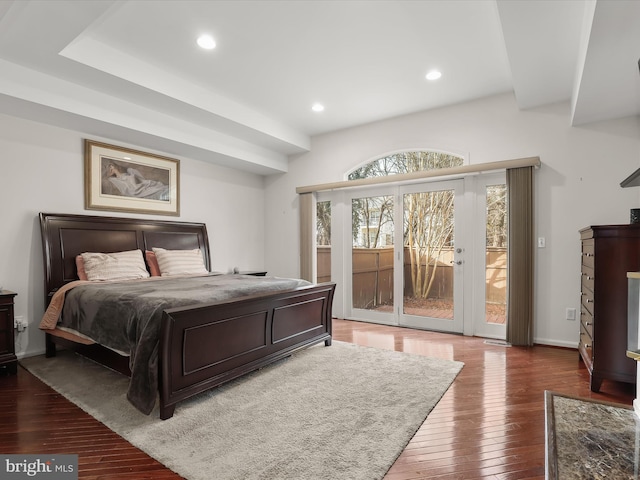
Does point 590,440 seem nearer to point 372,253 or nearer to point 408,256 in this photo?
point 408,256

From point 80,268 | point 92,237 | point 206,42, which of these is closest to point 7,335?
point 80,268

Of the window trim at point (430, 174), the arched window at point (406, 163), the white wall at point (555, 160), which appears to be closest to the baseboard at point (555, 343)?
the white wall at point (555, 160)

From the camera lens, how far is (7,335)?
2.96 meters

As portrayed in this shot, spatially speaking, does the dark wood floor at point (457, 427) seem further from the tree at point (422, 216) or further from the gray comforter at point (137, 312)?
the tree at point (422, 216)

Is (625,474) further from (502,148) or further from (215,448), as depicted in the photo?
(502,148)

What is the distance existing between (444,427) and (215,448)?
4.49 ft

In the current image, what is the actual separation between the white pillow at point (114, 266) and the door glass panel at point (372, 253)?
9.55 feet

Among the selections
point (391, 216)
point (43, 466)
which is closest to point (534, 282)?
point (391, 216)

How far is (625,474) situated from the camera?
52.6 inches

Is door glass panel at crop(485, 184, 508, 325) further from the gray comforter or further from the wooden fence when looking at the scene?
the gray comforter

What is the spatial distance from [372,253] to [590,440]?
3.64 metres

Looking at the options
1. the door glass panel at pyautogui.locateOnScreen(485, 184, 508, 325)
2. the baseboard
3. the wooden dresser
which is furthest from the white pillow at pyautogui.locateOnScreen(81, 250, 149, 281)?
the baseboard

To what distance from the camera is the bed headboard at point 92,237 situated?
3.53 metres

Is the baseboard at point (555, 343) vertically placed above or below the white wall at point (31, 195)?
below
